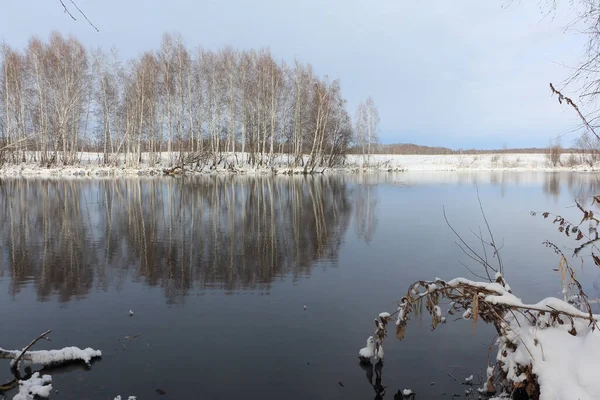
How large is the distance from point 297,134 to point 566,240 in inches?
1437

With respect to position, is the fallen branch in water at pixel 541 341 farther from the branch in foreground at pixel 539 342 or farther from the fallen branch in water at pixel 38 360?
the fallen branch in water at pixel 38 360

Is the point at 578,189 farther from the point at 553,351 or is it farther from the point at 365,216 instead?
the point at 553,351

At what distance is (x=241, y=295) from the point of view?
6492mm

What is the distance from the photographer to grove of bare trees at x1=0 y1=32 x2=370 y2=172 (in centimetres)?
3881

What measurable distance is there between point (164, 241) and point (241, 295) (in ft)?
14.9

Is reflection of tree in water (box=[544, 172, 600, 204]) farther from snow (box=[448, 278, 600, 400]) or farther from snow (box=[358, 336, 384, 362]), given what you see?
snow (box=[358, 336, 384, 362])

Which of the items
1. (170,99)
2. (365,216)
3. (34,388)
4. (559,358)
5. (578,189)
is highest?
(170,99)

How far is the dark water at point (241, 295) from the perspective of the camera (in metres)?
4.14

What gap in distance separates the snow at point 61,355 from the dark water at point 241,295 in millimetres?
141

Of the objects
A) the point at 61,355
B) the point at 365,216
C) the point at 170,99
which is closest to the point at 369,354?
the point at 61,355

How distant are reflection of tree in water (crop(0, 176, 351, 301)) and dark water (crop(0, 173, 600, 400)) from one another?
59 mm

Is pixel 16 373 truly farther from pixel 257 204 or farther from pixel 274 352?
pixel 257 204

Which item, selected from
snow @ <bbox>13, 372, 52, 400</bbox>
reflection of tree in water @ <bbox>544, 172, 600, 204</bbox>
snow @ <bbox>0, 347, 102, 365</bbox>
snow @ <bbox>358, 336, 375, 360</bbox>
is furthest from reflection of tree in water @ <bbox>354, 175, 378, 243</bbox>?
snow @ <bbox>13, 372, 52, 400</bbox>

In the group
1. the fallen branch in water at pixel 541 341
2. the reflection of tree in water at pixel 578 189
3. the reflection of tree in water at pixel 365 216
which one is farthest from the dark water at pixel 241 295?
the reflection of tree in water at pixel 578 189
